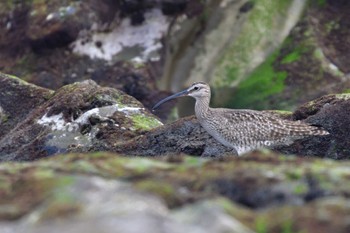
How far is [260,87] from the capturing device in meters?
43.7

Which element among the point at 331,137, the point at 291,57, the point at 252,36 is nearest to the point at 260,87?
the point at 291,57

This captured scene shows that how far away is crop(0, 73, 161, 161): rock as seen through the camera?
24812mm

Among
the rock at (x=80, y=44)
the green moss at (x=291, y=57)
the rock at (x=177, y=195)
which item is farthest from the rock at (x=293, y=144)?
the green moss at (x=291, y=57)

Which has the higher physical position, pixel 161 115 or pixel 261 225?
pixel 261 225

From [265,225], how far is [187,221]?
0.93 m

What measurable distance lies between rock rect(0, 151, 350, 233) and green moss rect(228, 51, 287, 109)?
91.4 ft

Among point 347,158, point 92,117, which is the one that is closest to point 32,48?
point 92,117

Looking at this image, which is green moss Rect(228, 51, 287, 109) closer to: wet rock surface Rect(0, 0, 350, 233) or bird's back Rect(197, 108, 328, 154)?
wet rock surface Rect(0, 0, 350, 233)

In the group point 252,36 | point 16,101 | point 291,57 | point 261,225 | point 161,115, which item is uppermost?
point 261,225

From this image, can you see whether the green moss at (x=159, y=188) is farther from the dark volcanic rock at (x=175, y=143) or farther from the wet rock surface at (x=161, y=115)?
the dark volcanic rock at (x=175, y=143)

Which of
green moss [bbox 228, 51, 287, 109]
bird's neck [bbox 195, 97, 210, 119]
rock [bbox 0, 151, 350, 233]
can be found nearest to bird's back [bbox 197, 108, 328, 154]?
bird's neck [bbox 195, 97, 210, 119]

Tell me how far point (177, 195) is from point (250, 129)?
1037 centimetres

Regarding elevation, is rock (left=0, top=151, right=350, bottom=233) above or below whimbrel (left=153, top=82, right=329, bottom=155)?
above

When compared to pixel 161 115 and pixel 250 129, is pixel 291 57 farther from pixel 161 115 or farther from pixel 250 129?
pixel 250 129
